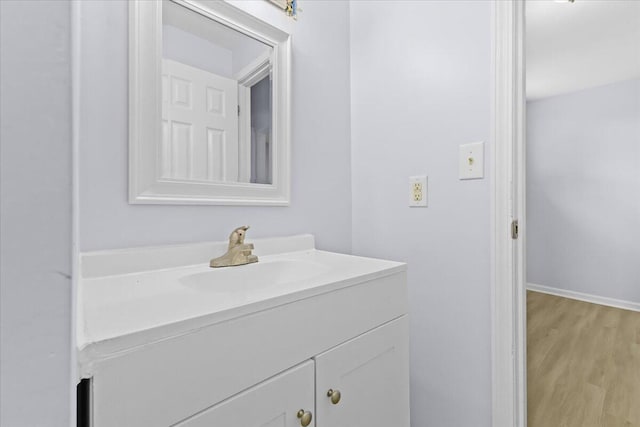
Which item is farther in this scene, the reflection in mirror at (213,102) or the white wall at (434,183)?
the white wall at (434,183)

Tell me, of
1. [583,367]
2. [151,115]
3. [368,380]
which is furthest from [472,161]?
[583,367]

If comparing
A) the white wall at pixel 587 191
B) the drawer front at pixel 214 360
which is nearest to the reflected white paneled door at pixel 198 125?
the drawer front at pixel 214 360

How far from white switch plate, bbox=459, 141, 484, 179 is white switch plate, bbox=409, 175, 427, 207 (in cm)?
15

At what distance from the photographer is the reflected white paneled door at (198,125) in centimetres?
92

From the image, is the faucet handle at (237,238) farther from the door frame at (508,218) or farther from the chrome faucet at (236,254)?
the door frame at (508,218)

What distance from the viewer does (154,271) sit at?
830mm

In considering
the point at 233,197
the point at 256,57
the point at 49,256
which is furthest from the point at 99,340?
the point at 256,57

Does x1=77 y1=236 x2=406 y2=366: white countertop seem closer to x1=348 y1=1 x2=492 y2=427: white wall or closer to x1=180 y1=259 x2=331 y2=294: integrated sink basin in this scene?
x1=180 y1=259 x2=331 y2=294: integrated sink basin

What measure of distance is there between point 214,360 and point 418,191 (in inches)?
38.7

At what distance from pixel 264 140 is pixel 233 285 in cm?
55

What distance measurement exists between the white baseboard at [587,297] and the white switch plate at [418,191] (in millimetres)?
3171

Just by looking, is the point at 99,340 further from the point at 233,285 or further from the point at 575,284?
the point at 575,284

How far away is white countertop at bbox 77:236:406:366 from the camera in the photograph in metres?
0.42

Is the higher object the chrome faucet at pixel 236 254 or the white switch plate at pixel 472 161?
the white switch plate at pixel 472 161
